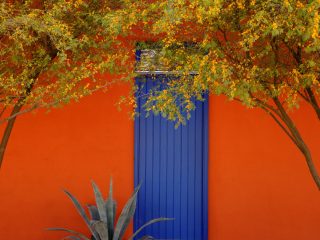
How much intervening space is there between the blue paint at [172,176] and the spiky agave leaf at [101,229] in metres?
1.20

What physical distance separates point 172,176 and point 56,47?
296 centimetres

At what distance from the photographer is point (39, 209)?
6621 mm

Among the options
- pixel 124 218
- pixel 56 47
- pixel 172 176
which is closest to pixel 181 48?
pixel 56 47

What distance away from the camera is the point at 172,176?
6.80 meters

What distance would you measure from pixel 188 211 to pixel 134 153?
1.07 metres

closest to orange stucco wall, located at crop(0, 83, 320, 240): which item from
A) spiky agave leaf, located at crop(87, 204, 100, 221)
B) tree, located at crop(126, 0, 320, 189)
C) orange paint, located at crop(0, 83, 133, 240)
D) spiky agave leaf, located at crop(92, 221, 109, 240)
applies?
orange paint, located at crop(0, 83, 133, 240)

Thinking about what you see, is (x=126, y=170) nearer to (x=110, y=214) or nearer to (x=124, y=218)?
(x=110, y=214)

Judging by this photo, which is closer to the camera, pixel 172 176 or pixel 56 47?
pixel 56 47

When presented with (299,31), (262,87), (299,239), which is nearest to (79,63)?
(262,87)

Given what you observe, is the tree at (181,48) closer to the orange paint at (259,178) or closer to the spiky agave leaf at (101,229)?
the spiky agave leaf at (101,229)

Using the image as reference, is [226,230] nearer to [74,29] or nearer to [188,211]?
[188,211]

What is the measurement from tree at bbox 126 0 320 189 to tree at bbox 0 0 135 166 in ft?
1.48

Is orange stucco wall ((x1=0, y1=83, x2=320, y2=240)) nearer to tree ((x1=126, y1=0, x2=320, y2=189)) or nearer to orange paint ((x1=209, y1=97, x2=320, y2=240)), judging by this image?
orange paint ((x1=209, y1=97, x2=320, y2=240))

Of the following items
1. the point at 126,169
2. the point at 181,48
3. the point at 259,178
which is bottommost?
the point at 259,178
